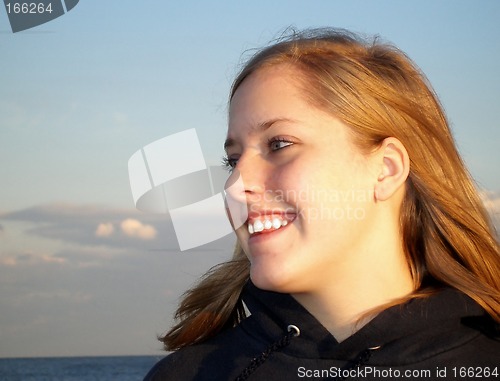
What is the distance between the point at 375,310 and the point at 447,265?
1.23ft

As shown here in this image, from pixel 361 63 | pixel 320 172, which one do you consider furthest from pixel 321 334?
pixel 361 63

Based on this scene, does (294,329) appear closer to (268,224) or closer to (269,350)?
(269,350)

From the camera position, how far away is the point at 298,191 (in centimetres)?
247

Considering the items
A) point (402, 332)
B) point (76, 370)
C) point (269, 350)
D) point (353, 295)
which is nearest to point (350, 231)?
point (353, 295)

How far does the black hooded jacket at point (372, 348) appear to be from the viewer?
2514 mm

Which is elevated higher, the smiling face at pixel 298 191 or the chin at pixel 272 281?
the smiling face at pixel 298 191

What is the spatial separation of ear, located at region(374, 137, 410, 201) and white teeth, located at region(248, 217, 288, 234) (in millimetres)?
372

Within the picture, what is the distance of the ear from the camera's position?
265cm

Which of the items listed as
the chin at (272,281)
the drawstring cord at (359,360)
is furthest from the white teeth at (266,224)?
the drawstring cord at (359,360)

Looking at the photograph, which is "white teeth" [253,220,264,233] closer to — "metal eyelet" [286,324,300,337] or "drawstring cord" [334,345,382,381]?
"metal eyelet" [286,324,300,337]

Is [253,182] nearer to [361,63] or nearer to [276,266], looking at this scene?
[276,266]

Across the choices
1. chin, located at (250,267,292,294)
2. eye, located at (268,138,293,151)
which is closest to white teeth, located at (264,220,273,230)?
chin, located at (250,267,292,294)

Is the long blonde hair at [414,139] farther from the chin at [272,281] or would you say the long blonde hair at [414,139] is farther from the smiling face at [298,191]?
the chin at [272,281]

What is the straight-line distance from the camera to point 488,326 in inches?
105
